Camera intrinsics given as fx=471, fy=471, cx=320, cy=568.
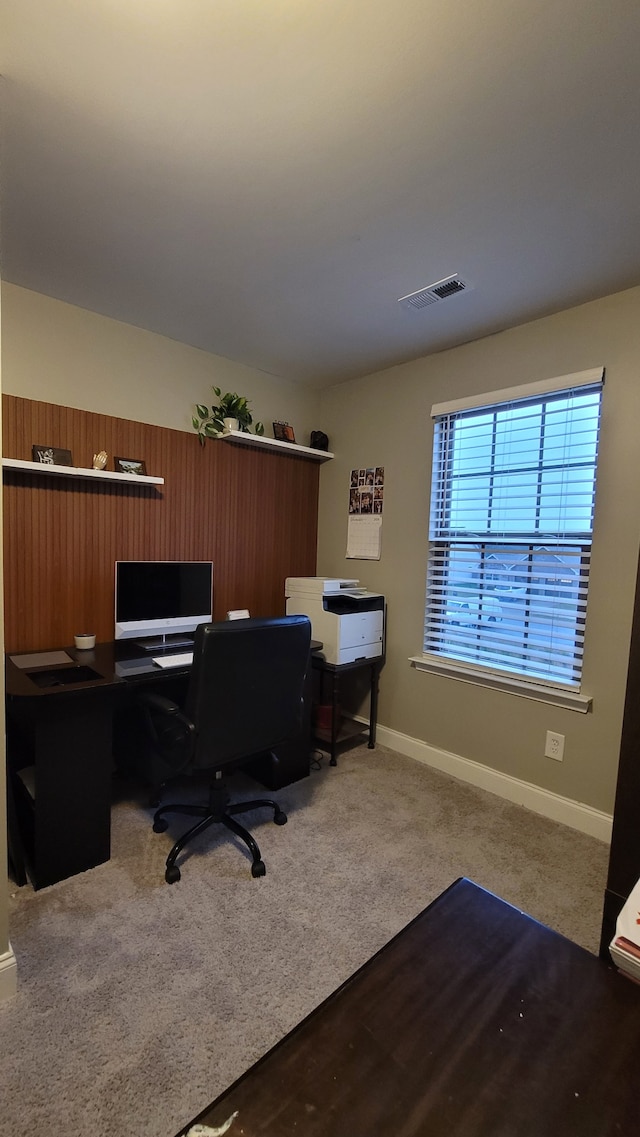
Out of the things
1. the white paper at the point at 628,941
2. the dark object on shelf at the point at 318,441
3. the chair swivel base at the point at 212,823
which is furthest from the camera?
the dark object on shelf at the point at 318,441

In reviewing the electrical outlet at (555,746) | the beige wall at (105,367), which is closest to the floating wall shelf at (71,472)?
the beige wall at (105,367)

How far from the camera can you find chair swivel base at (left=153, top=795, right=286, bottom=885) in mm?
1863

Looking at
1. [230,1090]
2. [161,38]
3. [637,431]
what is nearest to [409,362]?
[637,431]

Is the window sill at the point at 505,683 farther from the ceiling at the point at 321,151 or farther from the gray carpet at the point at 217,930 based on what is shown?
the ceiling at the point at 321,151

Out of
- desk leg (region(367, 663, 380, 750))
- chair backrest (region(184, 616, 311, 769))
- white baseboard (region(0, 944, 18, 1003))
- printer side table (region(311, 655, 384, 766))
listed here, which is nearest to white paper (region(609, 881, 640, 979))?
chair backrest (region(184, 616, 311, 769))

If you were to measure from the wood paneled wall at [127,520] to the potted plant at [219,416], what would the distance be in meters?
0.09

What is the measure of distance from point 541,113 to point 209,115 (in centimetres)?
92

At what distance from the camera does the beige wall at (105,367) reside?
225 cm

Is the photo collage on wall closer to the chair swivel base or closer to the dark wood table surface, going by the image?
the chair swivel base

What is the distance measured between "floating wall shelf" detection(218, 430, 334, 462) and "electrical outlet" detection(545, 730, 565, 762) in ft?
7.38

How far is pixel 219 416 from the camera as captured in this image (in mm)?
2928

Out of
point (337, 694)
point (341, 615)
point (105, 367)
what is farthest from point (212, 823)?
point (105, 367)

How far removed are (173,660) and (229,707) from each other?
0.52m

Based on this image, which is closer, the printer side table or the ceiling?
the ceiling
